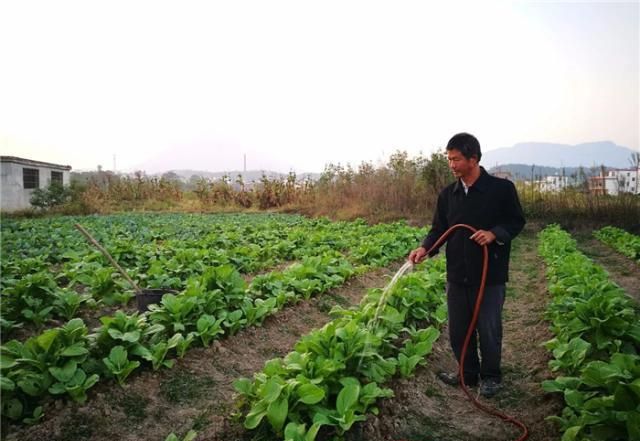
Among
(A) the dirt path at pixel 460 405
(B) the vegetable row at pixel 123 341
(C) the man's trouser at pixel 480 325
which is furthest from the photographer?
(C) the man's trouser at pixel 480 325

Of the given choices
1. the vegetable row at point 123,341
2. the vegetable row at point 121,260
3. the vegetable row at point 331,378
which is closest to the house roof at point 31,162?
the vegetable row at point 121,260

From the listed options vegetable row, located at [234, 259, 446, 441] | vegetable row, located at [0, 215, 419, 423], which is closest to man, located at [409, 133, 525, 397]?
vegetable row, located at [234, 259, 446, 441]

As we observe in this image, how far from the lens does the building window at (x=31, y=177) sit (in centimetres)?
2433

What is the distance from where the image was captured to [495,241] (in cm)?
358

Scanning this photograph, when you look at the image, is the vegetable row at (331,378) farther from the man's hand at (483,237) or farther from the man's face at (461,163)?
the man's face at (461,163)

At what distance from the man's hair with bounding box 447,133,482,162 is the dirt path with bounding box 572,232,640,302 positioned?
5014 millimetres

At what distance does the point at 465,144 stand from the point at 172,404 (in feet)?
9.66

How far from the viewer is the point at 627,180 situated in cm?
1891

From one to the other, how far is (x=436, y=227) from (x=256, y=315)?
2156mm

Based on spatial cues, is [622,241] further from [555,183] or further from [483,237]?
[483,237]

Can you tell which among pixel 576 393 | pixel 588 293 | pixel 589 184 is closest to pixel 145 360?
pixel 576 393

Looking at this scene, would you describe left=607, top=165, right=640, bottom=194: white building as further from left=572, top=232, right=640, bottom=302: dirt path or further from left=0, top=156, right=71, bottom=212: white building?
left=0, top=156, right=71, bottom=212: white building

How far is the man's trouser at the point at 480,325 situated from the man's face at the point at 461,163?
920 millimetres

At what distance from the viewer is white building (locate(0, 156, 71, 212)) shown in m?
22.5
